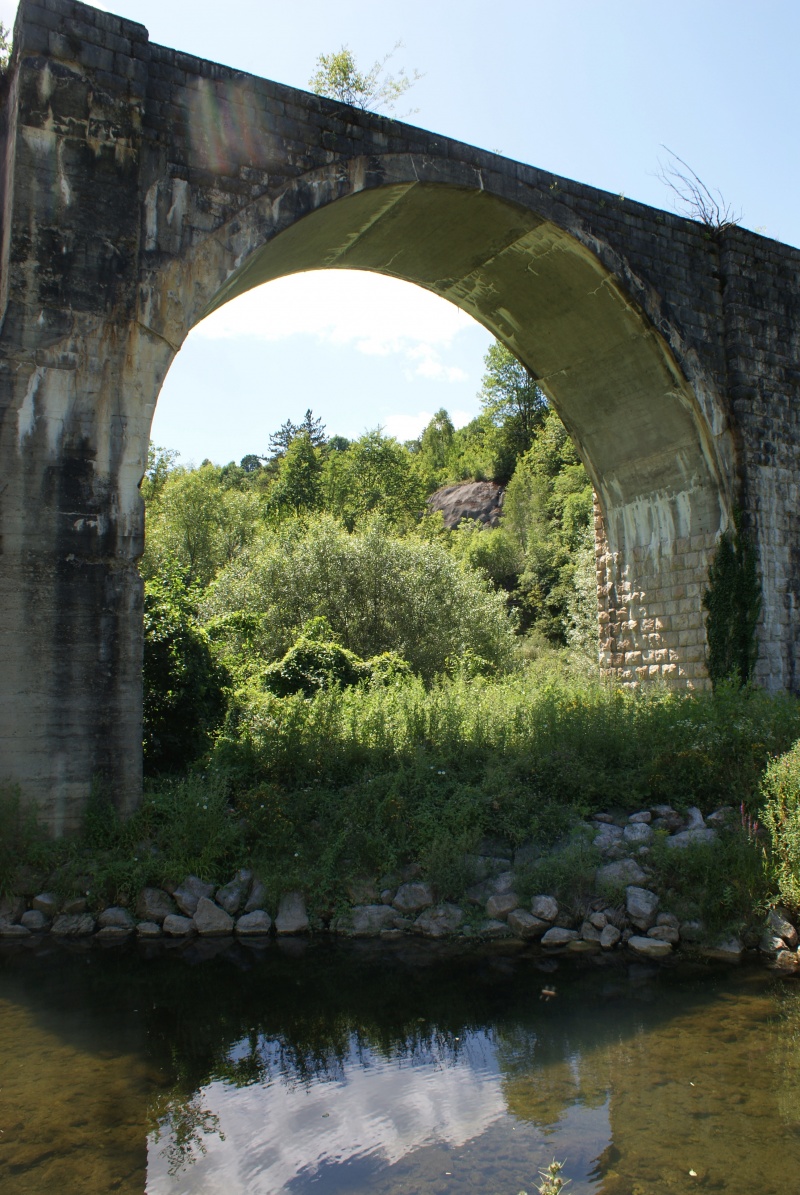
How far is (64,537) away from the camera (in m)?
7.21

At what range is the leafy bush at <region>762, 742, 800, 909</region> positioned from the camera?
256 inches

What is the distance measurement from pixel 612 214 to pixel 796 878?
7601 millimetres

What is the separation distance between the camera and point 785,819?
6.99 metres

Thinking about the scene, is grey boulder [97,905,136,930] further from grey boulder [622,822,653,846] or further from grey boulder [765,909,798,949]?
grey boulder [765,909,798,949]

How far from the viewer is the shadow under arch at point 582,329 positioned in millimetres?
9125

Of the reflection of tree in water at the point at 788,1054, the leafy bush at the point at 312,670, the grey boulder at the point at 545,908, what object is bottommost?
the reflection of tree in water at the point at 788,1054

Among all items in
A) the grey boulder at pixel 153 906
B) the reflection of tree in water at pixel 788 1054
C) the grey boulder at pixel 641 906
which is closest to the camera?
the reflection of tree in water at pixel 788 1054

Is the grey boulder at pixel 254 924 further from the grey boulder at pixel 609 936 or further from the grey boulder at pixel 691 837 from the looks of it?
the grey boulder at pixel 691 837

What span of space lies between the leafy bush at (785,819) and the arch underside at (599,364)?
383cm

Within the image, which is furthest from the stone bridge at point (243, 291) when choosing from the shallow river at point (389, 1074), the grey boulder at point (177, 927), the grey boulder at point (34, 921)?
the shallow river at point (389, 1074)

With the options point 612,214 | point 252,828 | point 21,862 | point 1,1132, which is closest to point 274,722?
point 252,828

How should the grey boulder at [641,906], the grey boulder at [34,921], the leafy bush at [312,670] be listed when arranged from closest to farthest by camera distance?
the grey boulder at [641,906] < the grey boulder at [34,921] < the leafy bush at [312,670]

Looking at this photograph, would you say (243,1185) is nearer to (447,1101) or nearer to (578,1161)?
(447,1101)

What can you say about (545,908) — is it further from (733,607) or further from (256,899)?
(733,607)
